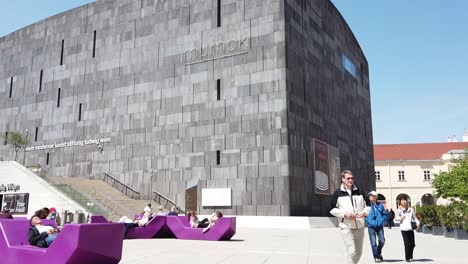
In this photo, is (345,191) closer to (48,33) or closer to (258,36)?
(258,36)

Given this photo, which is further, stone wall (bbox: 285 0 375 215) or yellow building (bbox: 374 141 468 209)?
yellow building (bbox: 374 141 468 209)

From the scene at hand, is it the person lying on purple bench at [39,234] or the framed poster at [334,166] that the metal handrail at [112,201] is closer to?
the framed poster at [334,166]

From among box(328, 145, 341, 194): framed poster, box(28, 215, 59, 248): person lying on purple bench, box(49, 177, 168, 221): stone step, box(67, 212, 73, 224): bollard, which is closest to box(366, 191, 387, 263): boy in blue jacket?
box(28, 215, 59, 248): person lying on purple bench

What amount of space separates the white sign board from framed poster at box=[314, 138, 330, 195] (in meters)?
7.22

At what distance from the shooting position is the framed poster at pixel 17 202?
30250 millimetres

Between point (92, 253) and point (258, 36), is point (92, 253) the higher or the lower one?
the lower one

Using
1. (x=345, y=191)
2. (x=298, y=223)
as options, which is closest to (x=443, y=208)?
(x=298, y=223)

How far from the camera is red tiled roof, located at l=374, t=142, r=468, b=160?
7606 cm

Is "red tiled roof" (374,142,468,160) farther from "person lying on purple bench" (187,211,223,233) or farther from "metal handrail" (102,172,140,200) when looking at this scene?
"person lying on purple bench" (187,211,223,233)

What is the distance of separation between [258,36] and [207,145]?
8.99 meters

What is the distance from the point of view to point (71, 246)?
24.1 ft

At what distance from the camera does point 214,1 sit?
111 feet

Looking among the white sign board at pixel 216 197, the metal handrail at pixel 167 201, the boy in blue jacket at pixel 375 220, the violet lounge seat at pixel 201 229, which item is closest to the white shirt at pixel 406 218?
the boy in blue jacket at pixel 375 220

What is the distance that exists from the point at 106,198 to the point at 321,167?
16.7m
